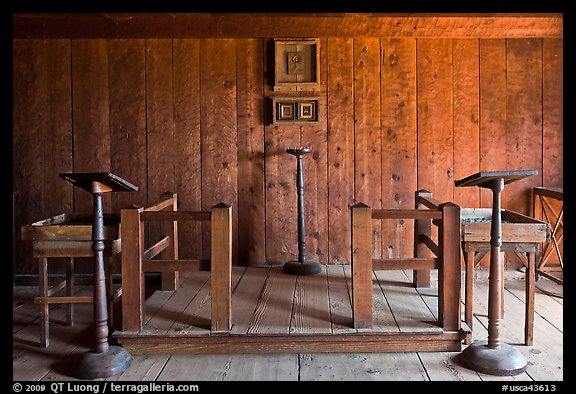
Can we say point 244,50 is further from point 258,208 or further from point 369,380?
point 369,380

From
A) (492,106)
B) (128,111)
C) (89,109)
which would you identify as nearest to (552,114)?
(492,106)

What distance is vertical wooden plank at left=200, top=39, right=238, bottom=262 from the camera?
4547 mm

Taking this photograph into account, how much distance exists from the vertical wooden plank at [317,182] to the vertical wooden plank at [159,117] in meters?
1.08

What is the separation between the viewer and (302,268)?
4.25 m

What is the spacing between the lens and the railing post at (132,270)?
3.03 m

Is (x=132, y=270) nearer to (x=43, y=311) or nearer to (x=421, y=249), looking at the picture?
(x=43, y=311)

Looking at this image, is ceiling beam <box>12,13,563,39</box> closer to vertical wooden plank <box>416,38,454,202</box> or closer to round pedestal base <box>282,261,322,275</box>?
vertical wooden plank <box>416,38,454,202</box>

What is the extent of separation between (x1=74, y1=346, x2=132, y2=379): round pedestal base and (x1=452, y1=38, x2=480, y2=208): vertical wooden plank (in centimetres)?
294

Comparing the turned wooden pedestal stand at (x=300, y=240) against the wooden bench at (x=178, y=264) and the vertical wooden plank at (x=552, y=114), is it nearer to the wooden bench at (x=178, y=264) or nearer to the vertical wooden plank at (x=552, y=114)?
the wooden bench at (x=178, y=264)

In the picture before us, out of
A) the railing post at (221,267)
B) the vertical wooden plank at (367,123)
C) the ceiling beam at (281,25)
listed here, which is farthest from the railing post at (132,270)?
the vertical wooden plank at (367,123)

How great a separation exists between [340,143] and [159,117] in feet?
4.79

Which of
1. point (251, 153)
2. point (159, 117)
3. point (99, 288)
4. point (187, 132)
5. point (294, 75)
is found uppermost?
point (294, 75)

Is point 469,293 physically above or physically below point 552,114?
below
